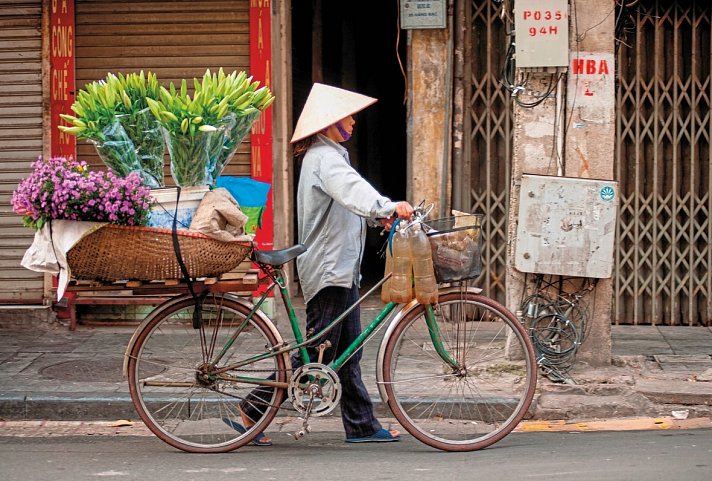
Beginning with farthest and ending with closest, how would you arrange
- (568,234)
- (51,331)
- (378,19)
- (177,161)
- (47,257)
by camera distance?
(378,19) → (51,331) → (568,234) → (177,161) → (47,257)

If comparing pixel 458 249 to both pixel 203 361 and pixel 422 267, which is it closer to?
pixel 422 267

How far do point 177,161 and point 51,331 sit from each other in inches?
168

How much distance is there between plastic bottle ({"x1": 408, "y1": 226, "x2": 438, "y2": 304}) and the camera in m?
5.25

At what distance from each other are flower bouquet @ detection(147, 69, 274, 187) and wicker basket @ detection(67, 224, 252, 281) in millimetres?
426

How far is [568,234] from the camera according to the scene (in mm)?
7156

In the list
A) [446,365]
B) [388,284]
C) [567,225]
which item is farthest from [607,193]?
[388,284]

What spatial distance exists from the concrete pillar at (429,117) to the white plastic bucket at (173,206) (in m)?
3.98

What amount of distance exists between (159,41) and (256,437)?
477 centimetres

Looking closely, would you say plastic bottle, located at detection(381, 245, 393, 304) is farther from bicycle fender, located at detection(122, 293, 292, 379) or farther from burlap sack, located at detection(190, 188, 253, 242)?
burlap sack, located at detection(190, 188, 253, 242)

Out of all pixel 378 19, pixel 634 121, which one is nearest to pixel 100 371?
pixel 634 121

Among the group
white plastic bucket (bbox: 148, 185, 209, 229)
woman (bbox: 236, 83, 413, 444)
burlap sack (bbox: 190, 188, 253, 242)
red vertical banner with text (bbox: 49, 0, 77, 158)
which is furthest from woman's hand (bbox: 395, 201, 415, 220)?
red vertical banner with text (bbox: 49, 0, 77, 158)

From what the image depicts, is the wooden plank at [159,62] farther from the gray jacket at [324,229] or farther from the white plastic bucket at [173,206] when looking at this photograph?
the white plastic bucket at [173,206]

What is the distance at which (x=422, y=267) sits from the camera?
5273 millimetres

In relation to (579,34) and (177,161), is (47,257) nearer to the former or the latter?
(177,161)
